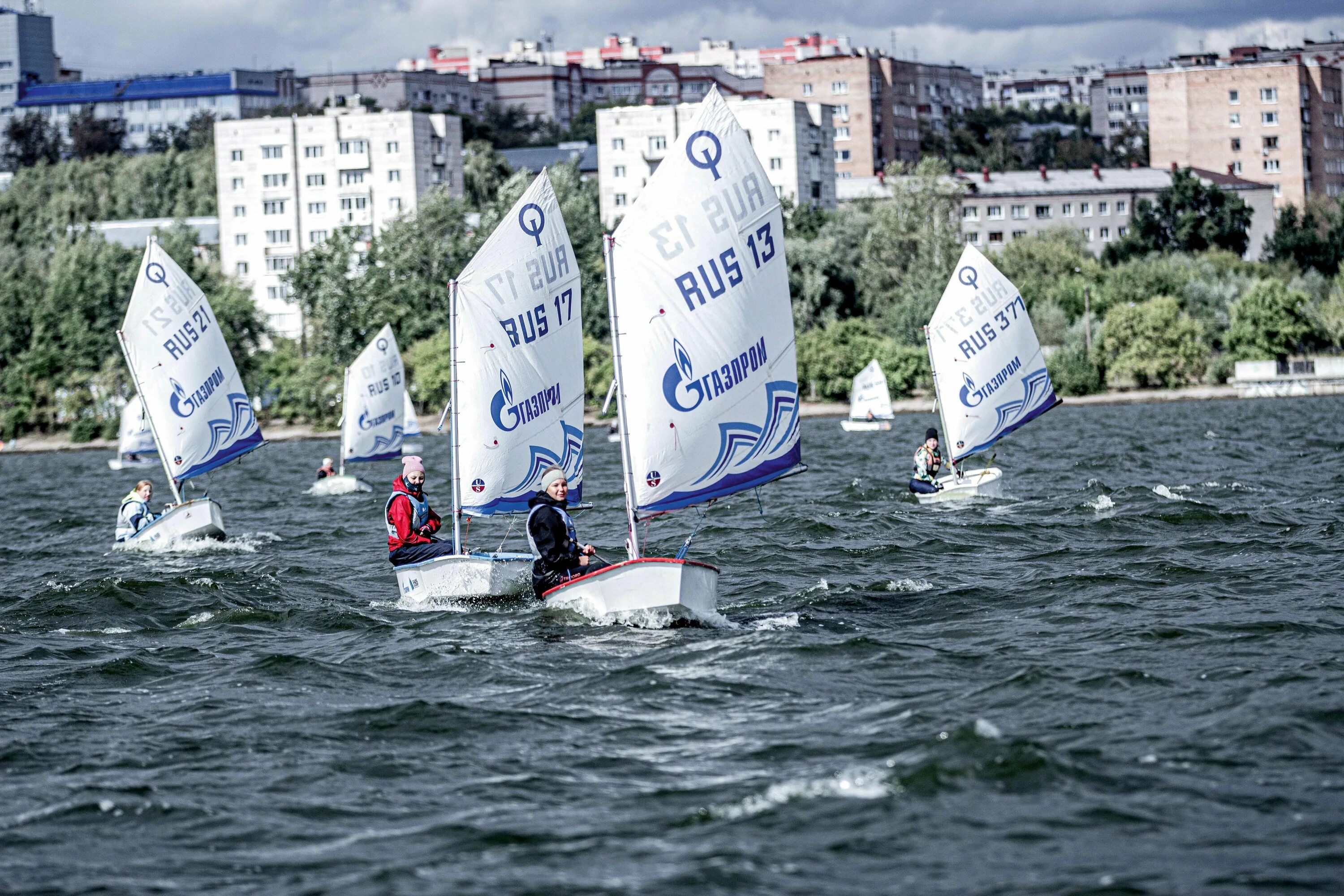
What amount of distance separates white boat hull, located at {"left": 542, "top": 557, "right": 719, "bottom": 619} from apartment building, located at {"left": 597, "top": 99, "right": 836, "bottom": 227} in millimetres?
98387

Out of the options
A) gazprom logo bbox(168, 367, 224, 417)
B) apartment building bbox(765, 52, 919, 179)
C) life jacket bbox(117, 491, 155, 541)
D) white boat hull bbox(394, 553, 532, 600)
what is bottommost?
white boat hull bbox(394, 553, 532, 600)

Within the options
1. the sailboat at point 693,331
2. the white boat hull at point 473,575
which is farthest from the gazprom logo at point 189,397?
the sailboat at point 693,331

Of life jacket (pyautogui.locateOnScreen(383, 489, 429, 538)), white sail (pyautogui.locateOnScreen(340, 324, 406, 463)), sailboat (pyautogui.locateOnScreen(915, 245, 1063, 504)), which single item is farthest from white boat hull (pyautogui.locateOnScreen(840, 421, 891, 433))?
life jacket (pyautogui.locateOnScreen(383, 489, 429, 538))

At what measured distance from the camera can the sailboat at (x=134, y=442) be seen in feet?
→ 218

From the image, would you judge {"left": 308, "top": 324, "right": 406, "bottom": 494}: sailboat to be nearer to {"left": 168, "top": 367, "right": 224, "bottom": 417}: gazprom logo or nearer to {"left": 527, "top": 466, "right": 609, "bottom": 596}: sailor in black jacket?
{"left": 168, "top": 367, "right": 224, "bottom": 417}: gazprom logo

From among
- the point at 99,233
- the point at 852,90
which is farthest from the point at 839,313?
the point at 852,90

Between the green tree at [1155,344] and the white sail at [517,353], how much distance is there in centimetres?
6817

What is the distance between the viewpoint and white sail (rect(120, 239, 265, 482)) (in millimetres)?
30516

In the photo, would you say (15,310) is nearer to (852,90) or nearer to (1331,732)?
(852,90)

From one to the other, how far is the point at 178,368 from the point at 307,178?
93589 millimetres

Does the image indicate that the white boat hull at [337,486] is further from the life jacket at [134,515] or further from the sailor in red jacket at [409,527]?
the sailor in red jacket at [409,527]

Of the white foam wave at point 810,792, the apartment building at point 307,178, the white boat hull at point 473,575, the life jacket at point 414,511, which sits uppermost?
the apartment building at point 307,178

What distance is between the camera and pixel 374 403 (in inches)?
1924

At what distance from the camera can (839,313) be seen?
101 meters
